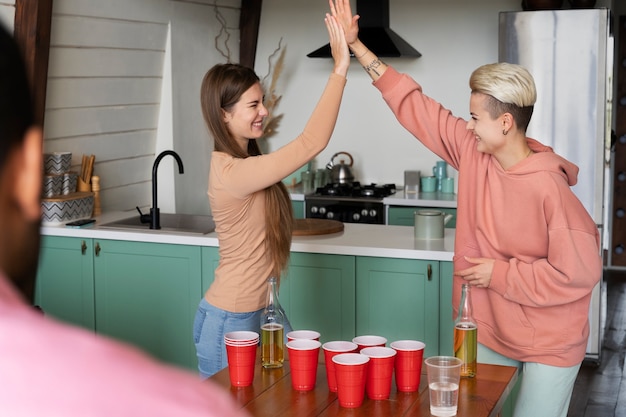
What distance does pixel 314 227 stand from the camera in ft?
13.0

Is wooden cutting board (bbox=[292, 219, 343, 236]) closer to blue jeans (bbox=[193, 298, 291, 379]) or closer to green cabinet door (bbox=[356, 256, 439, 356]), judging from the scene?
green cabinet door (bbox=[356, 256, 439, 356])

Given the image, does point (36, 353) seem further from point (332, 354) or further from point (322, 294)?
point (322, 294)

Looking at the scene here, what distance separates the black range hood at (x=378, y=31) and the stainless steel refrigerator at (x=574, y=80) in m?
0.80

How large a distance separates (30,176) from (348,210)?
16.3ft

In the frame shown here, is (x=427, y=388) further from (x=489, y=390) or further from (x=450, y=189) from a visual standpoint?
(x=450, y=189)

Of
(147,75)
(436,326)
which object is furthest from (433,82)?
(436,326)

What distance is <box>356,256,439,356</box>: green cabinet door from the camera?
143 inches

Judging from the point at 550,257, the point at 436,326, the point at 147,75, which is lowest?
the point at 436,326

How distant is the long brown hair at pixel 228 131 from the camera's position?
8.47ft

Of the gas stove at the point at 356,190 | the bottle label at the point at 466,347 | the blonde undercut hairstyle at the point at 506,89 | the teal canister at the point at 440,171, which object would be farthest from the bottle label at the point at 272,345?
the teal canister at the point at 440,171

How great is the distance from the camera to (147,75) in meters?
5.00

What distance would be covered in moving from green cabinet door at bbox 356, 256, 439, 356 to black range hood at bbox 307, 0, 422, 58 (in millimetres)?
2081

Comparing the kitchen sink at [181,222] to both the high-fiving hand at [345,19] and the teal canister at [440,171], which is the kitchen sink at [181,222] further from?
the high-fiving hand at [345,19]

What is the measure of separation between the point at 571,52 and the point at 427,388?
10.4ft
